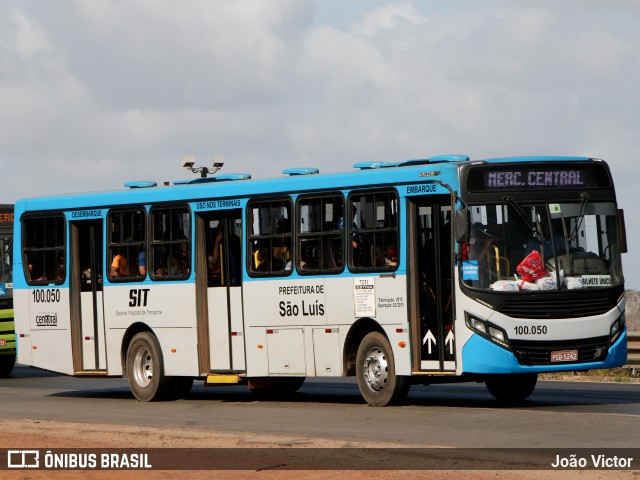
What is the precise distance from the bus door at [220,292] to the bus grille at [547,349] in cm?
480

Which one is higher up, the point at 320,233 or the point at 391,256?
the point at 320,233

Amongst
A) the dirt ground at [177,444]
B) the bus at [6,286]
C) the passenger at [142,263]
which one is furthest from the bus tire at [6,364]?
the dirt ground at [177,444]

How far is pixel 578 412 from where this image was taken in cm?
1795

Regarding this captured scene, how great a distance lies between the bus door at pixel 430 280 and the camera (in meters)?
18.8

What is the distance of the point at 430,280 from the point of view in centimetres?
1895

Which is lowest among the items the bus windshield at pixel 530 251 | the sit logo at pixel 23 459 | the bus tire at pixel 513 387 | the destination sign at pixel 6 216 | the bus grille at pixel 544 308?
the sit logo at pixel 23 459

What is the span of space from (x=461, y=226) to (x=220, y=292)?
493cm

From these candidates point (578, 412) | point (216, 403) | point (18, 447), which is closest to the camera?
point (18, 447)

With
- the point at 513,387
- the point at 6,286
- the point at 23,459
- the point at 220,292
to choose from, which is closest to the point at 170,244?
the point at 220,292

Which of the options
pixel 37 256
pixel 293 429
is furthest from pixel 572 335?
pixel 37 256

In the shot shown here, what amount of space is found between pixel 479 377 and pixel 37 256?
29.0ft

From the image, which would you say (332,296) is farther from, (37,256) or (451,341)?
(37,256)

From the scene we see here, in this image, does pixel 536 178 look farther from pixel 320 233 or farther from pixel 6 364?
pixel 6 364

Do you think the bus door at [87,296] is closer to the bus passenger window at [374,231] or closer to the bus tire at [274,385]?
the bus tire at [274,385]
